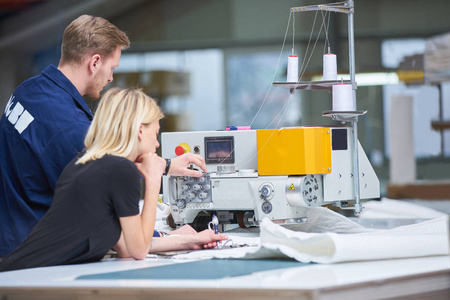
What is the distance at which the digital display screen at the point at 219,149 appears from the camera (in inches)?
115

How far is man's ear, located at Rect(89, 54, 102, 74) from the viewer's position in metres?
2.63

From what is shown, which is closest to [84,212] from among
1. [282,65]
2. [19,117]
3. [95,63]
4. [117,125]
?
[117,125]

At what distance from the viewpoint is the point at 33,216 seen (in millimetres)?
2480

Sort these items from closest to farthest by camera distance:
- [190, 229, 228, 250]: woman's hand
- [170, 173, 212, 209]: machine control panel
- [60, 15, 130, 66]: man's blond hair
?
1. [190, 229, 228, 250]: woman's hand
2. [60, 15, 130, 66]: man's blond hair
3. [170, 173, 212, 209]: machine control panel

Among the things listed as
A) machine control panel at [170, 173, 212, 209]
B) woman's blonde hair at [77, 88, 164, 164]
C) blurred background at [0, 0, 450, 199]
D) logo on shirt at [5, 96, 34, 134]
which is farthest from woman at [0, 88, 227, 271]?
blurred background at [0, 0, 450, 199]

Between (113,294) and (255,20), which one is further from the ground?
(255,20)

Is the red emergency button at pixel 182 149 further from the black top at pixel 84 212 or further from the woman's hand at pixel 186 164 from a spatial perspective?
the black top at pixel 84 212

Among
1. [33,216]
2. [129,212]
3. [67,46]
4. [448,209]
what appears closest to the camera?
[129,212]

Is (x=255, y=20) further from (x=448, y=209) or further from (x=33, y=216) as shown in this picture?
(x=33, y=216)

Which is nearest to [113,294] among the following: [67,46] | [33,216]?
[33,216]

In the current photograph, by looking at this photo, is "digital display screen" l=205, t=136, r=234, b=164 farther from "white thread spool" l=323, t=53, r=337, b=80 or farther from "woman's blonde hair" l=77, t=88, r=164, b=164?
"woman's blonde hair" l=77, t=88, r=164, b=164

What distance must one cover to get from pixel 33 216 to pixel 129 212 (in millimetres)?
543

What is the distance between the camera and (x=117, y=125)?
2191 millimetres

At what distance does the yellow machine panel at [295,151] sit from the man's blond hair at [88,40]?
0.70 m
